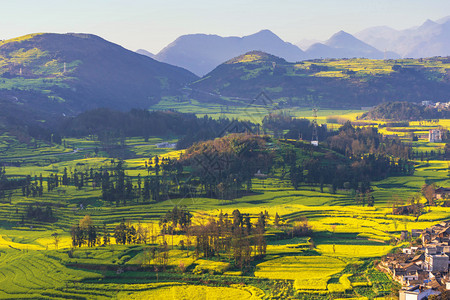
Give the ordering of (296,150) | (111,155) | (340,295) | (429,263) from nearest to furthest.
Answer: (340,295) → (429,263) → (296,150) → (111,155)

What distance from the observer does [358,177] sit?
347 ft

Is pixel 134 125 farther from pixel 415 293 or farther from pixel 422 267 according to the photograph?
pixel 415 293

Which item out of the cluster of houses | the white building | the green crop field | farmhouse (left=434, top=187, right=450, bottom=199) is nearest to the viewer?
the white building

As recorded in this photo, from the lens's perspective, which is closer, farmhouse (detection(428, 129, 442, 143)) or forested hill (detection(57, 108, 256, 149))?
farmhouse (detection(428, 129, 442, 143))

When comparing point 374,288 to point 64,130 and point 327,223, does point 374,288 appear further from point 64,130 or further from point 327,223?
point 64,130

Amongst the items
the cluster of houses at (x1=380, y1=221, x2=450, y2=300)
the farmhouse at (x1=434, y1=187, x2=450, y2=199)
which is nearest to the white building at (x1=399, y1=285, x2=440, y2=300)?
the cluster of houses at (x1=380, y1=221, x2=450, y2=300)

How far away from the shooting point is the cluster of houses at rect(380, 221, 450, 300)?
47062mm

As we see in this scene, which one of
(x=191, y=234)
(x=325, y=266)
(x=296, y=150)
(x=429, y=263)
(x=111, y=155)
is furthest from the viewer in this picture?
(x=111, y=155)

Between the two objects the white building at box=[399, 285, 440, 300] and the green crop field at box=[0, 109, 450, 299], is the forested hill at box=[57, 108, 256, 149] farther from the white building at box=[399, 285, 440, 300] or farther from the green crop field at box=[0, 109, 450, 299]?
the white building at box=[399, 285, 440, 300]

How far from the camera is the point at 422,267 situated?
54844 mm

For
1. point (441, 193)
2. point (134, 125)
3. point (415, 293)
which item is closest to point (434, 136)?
point (441, 193)

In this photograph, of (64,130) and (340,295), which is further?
(64,130)

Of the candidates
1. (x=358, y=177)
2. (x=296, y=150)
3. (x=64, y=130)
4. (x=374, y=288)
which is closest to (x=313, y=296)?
(x=374, y=288)

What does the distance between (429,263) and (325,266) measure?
10.4 meters
